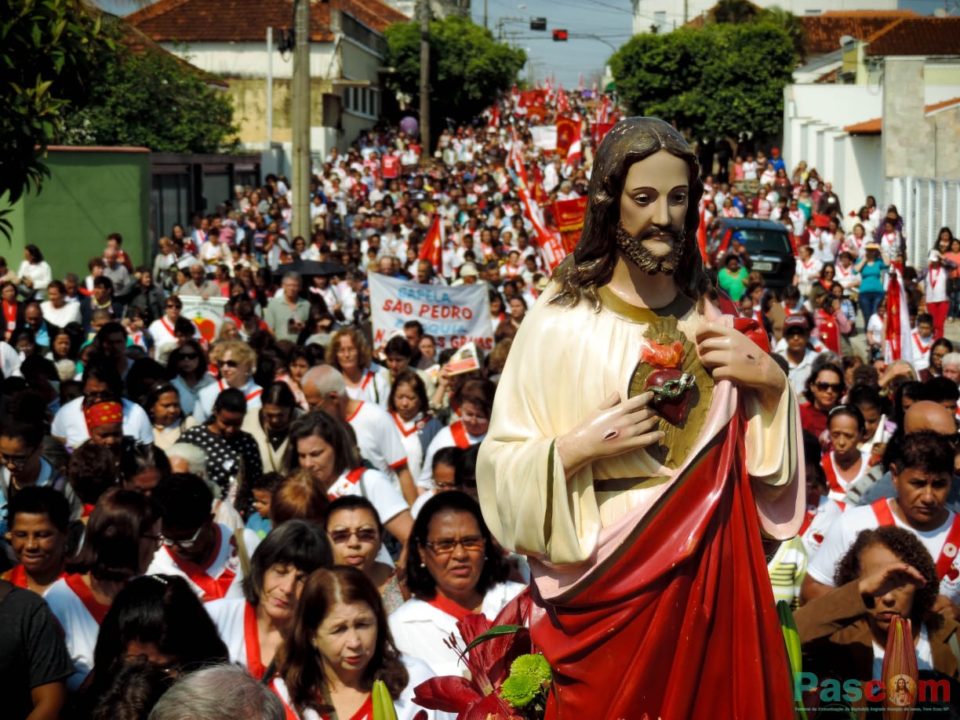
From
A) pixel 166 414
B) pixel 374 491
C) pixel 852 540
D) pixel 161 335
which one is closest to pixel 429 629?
pixel 852 540

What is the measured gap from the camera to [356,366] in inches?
434

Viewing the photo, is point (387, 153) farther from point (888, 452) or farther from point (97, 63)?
point (888, 452)

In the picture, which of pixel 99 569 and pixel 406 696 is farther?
pixel 99 569

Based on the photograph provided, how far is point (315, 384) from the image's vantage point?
376 inches

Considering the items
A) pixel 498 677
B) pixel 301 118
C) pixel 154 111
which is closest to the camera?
pixel 498 677

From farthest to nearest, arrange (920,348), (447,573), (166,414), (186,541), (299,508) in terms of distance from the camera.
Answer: (920,348) → (166,414) → (299,508) → (186,541) → (447,573)

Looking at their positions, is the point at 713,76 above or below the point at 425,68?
above

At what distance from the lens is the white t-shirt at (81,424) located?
9414 mm

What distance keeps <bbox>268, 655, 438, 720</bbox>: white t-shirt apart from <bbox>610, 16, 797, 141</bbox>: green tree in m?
52.1

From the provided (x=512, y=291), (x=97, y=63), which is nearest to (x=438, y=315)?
(x=512, y=291)

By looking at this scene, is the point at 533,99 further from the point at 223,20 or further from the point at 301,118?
the point at 301,118

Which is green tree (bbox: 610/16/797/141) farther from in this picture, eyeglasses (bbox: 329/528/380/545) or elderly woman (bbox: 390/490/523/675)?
elderly woman (bbox: 390/490/523/675)

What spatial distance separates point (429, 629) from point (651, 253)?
259 cm

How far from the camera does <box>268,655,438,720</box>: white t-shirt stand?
4.99 meters
